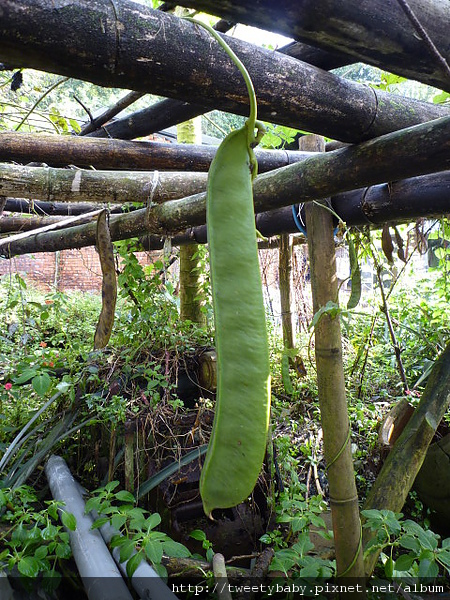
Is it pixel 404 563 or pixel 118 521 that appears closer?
pixel 404 563

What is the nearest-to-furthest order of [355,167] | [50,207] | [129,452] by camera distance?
[355,167] → [129,452] → [50,207]

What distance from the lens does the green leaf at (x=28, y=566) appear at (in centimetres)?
136

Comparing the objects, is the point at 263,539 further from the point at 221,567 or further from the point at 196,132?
the point at 196,132

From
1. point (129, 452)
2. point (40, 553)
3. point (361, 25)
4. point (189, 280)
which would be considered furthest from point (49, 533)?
point (189, 280)

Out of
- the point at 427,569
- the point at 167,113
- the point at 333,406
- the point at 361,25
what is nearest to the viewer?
the point at 361,25

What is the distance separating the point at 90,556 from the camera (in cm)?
148

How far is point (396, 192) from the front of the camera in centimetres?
143

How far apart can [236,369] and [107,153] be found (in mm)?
1292

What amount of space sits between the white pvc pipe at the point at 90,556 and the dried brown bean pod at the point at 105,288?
0.65 metres

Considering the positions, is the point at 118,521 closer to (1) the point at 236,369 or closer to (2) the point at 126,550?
(2) the point at 126,550

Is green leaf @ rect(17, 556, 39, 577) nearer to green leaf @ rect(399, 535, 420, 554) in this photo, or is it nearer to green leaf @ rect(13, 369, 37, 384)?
green leaf @ rect(13, 369, 37, 384)

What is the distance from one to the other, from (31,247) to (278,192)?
228 cm

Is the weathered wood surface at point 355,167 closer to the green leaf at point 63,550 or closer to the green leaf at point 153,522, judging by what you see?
the green leaf at point 153,522

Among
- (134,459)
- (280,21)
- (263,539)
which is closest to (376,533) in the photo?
(263,539)
